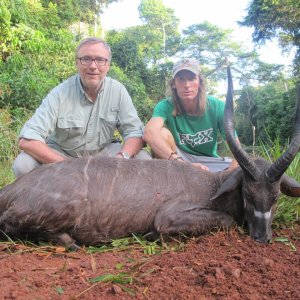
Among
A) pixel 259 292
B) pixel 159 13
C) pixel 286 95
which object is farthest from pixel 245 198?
pixel 159 13

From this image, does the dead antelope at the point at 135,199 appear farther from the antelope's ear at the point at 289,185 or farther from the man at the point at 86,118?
the man at the point at 86,118

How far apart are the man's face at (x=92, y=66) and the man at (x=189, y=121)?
86cm

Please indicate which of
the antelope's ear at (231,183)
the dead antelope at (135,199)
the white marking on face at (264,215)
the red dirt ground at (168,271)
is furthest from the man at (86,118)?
the white marking on face at (264,215)

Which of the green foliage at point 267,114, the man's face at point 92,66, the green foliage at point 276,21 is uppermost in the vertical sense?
the green foliage at point 276,21

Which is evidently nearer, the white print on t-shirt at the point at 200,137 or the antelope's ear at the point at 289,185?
the antelope's ear at the point at 289,185

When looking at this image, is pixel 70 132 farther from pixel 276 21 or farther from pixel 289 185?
pixel 276 21

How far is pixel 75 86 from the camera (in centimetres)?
543

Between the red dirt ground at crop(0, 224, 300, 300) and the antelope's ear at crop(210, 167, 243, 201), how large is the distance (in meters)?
0.36

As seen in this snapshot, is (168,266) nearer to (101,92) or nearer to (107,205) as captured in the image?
(107,205)

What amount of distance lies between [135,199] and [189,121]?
6.36ft

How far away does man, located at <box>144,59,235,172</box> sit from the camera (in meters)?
5.36

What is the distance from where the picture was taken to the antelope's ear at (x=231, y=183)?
12.6 feet

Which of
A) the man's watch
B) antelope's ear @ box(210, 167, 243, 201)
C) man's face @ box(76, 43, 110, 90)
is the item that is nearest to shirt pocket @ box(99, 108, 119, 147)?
man's face @ box(76, 43, 110, 90)

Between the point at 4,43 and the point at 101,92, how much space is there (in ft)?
28.9
